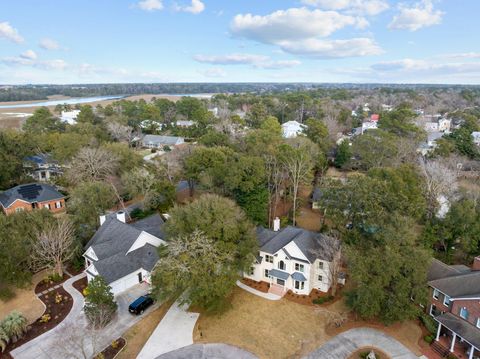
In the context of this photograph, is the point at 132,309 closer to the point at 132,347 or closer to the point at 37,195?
the point at 132,347

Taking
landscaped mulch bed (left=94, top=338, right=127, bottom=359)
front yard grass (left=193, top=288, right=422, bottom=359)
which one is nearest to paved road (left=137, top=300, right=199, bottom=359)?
front yard grass (left=193, top=288, right=422, bottom=359)

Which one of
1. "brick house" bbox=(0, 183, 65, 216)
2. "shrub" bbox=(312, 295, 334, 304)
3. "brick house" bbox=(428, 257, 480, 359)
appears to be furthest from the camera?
"brick house" bbox=(0, 183, 65, 216)

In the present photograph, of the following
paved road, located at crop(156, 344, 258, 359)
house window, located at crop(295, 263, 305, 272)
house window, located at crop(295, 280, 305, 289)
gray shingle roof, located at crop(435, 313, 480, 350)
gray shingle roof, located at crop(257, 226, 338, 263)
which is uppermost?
gray shingle roof, located at crop(257, 226, 338, 263)

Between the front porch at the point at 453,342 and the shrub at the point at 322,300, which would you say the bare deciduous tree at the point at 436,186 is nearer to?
the front porch at the point at 453,342

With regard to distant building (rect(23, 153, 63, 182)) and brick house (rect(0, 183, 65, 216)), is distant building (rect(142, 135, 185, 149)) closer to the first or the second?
distant building (rect(23, 153, 63, 182))

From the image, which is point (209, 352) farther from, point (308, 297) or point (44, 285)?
point (44, 285)

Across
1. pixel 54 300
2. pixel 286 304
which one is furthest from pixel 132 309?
pixel 286 304

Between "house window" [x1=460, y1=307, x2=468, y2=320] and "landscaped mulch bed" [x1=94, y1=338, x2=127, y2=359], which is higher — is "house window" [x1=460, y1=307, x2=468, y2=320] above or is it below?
above
